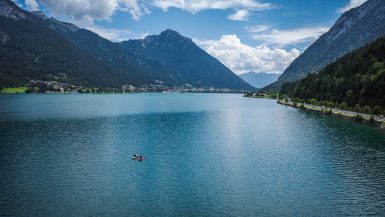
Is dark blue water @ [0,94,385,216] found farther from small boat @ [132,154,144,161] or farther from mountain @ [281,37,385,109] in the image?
mountain @ [281,37,385,109]

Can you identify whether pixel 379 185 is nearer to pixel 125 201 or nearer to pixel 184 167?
pixel 184 167

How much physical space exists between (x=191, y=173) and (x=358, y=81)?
113088 millimetres

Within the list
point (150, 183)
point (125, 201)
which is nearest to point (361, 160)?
point (150, 183)

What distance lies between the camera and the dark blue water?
144 ft

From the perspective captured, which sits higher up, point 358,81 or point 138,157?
point 358,81

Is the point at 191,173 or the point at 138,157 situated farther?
the point at 138,157

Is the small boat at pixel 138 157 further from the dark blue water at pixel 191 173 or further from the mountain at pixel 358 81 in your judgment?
the mountain at pixel 358 81

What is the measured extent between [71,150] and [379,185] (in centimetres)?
5795

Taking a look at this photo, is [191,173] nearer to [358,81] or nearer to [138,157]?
[138,157]

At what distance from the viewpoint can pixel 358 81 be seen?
147000 millimetres

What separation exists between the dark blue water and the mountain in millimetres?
32479

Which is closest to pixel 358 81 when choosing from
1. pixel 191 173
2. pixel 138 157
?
pixel 138 157

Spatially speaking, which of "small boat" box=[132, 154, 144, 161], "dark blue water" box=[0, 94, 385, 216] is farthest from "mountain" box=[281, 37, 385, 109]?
"small boat" box=[132, 154, 144, 161]

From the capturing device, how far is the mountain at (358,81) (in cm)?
13062
